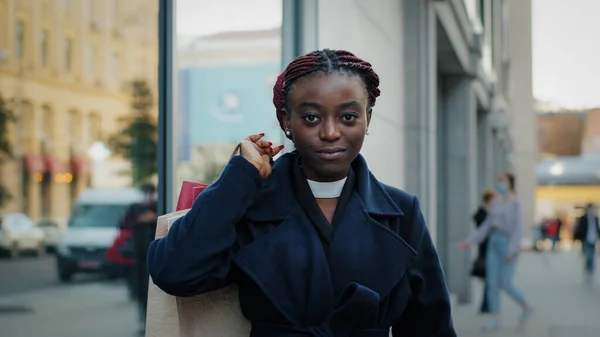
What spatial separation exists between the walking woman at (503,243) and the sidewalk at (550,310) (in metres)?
0.34

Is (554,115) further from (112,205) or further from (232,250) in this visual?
(232,250)

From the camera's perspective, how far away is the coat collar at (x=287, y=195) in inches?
91.8

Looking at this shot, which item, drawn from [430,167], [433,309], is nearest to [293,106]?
[433,309]

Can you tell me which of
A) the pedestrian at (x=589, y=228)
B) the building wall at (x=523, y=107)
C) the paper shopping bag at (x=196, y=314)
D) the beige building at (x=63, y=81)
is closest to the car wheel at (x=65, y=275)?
the pedestrian at (x=589, y=228)

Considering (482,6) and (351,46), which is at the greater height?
(482,6)

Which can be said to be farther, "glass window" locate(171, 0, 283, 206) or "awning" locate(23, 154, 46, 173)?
"awning" locate(23, 154, 46, 173)

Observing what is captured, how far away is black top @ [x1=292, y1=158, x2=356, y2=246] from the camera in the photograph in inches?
91.2

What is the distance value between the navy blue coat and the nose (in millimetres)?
197

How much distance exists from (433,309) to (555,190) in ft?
215

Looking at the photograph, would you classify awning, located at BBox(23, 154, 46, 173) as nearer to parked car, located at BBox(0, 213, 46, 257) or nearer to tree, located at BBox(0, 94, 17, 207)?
tree, located at BBox(0, 94, 17, 207)

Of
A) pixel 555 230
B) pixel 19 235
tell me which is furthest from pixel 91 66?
pixel 555 230

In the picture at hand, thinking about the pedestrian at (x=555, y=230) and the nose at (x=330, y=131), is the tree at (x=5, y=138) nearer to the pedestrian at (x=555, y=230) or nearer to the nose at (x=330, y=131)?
the pedestrian at (x=555, y=230)

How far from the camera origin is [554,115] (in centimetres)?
8125

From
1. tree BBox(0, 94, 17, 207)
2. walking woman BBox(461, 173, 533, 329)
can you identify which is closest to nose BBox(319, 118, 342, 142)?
walking woman BBox(461, 173, 533, 329)
